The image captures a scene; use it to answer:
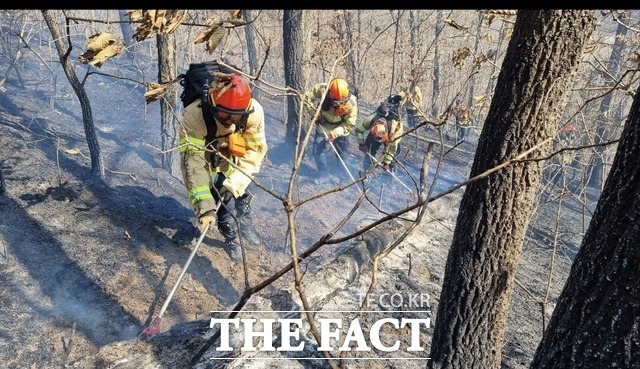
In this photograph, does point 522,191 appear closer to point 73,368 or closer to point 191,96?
point 73,368

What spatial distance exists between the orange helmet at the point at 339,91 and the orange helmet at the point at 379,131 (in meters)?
0.75

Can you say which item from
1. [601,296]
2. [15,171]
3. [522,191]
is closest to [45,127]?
[15,171]

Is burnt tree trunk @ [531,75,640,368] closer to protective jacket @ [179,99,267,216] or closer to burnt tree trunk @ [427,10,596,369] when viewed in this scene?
burnt tree trunk @ [427,10,596,369]

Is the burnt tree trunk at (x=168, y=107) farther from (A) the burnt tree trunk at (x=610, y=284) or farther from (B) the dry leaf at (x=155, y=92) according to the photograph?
(A) the burnt tree trunk at (x=610, y=284)

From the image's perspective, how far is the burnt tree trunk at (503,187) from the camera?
1.99 metres

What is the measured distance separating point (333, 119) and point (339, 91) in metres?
0.70

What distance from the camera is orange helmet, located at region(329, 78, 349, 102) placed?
6.84 m

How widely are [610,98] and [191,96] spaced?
1148cm

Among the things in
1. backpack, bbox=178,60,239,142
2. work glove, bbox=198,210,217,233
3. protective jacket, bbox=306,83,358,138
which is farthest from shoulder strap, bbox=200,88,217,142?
protective jacket, bbox=306,83,358,138

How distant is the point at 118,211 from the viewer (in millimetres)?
4730

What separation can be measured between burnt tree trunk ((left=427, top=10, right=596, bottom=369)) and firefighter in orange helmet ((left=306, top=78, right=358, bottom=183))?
166 inches
